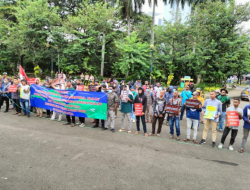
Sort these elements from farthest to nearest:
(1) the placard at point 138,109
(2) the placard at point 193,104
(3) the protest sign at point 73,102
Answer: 1. (3) the protest sign at point 73,102
2. (1) the placard at point 138,109
3. (2) the placard at point 193,104

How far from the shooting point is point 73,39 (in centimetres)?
2516

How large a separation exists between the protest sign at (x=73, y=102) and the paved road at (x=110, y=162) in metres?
0.97

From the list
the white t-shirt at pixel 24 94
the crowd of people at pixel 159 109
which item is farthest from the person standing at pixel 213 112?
the white t-shirt at pixel 24 94

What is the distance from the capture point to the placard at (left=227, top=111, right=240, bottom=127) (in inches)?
230

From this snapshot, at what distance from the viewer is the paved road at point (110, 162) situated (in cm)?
398

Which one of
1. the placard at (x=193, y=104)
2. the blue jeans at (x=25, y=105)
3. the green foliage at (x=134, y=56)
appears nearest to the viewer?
the placard at (x=193, y=104)

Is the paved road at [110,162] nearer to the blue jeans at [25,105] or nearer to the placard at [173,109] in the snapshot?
the placard at [173,109]

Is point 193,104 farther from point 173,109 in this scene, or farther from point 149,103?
point 149,103

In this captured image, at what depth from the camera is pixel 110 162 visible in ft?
15.9

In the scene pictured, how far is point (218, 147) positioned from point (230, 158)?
2.58 ft

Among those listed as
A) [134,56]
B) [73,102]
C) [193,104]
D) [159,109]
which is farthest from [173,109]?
[134,56]

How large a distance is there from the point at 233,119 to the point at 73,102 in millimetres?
6128

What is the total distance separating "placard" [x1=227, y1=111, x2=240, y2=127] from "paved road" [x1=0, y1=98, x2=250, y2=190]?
0.92 meters

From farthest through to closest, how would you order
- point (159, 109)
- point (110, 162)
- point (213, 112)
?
point (159, 109) < point (213, 112) < point (110, 162)
